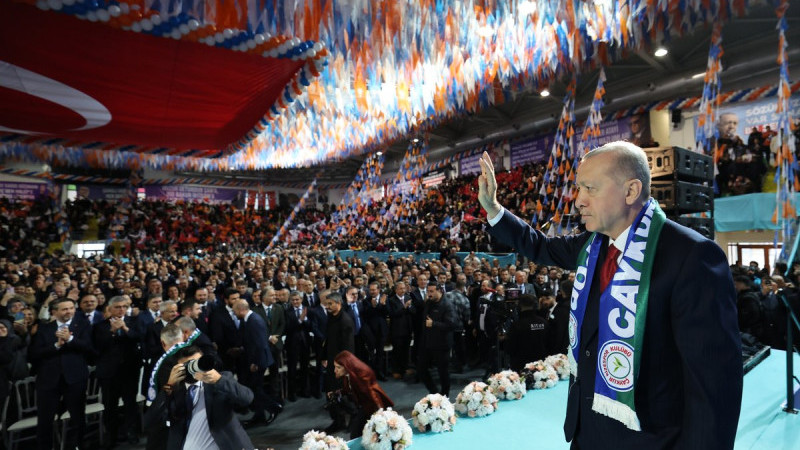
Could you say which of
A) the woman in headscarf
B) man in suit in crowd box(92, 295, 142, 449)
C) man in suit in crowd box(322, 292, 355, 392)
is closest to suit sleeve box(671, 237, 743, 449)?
the woman in headscarf

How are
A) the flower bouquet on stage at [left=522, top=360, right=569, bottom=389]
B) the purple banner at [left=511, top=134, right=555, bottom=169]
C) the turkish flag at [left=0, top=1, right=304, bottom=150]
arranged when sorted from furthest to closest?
the purple banner at [left=511, top=134, right=555, bottom=169]
the flower bouquet on stage at [left=522, top=360, right=569, bottom=389]
the turkish flag at [left=0, top=1, right=304, bottom=150]

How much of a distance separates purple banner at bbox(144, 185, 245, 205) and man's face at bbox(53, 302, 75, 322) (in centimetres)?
2692

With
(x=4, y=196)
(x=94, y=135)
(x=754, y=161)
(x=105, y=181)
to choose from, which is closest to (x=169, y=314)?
(x=94, y=135)

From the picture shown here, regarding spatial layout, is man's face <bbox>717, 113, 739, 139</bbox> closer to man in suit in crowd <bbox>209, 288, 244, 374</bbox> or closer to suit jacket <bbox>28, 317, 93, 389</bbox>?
man in suit in crowd <bbox>209, 288, 244, 374</bbox>

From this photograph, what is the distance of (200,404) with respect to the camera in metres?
2.82

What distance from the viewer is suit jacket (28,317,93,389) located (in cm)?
427

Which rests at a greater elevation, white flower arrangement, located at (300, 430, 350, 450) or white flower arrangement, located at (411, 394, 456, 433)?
white flower arrangement, located at (300, 430, 350, 450)

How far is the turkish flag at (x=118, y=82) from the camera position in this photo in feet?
12.4

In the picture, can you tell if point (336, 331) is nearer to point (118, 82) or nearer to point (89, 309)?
point (89, 309)

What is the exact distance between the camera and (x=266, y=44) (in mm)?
4043

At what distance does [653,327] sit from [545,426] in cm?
247

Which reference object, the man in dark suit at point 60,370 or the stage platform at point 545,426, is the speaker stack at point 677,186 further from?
the man in dark suit at point 60,370

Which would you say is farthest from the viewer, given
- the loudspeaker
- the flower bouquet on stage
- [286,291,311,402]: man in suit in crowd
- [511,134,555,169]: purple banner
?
[511,134,555,169]: purple banner

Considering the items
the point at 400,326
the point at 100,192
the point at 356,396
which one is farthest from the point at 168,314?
the point at 100,192
